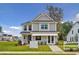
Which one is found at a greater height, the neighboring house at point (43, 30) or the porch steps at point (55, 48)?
the neighboring house at point (43, 30)

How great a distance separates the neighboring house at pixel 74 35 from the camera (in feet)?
37.4

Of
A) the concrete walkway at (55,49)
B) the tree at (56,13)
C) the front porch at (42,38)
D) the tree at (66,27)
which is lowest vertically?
the concrete walkway at (55,49)

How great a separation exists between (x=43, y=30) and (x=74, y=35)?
1.67 feet

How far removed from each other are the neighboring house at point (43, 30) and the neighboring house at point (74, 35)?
0.21m

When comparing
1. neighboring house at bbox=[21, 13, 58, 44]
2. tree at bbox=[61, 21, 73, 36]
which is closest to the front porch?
neighboring house at bbox=[21, 13, 58, 44]

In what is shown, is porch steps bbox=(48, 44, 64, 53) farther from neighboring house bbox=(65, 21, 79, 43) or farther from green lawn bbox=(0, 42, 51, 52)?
neighboring house bbox=(65, 21, 79, 43)

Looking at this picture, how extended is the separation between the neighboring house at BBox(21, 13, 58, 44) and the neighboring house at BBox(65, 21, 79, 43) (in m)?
0.21

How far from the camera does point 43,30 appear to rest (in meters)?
11.5

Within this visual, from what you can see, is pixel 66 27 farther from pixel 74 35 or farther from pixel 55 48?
pixel 55 48

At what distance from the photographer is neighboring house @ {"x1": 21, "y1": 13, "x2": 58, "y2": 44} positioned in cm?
1146

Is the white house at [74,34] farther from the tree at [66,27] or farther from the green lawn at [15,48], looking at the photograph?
the green lawn at [15,48]

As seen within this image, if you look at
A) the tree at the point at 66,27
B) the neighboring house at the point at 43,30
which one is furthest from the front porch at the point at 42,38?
the tree at the point at 66,27
